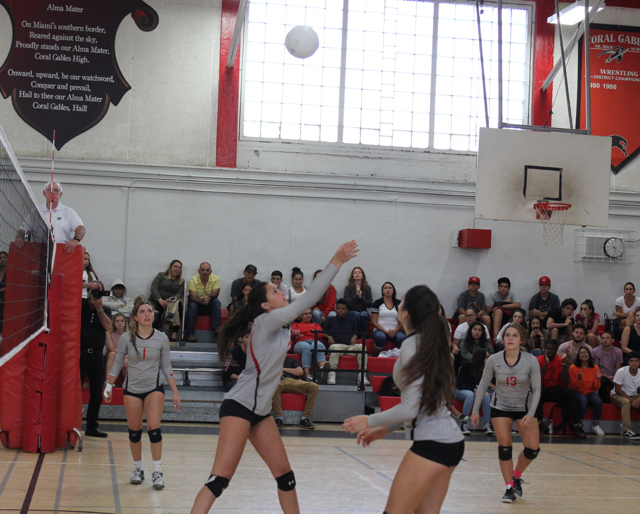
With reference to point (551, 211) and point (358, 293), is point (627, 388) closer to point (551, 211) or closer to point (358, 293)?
point (551, 211)

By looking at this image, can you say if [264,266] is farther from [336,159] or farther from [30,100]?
[30,100]

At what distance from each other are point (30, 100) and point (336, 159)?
6365mm

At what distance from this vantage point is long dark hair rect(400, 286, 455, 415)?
3.43 metres

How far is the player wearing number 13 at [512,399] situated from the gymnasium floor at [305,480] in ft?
1.34

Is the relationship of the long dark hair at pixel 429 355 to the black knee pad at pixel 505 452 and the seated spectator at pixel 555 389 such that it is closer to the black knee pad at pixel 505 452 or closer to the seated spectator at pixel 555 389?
the black knee pad at pixel 505 452

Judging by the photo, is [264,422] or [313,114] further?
[313,114]

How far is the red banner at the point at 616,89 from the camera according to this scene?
50.8 feet

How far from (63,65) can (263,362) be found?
11801 mm

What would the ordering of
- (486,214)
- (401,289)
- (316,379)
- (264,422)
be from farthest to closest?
1. (401,289)
2. (316,379)
3. (486,214)
4. (264,422)

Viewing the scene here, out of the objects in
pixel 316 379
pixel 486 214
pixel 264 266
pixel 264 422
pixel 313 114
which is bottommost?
pixel 316 379

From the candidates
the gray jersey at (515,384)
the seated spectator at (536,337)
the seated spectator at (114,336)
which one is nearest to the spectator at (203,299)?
the seated spectator at (114,336)

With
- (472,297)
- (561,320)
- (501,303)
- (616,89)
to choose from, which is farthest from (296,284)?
(616,89)

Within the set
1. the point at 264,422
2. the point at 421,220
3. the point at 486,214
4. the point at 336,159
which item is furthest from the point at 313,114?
the point at 264,422

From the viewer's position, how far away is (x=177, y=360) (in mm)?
12219
